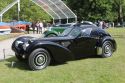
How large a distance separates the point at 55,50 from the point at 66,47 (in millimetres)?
599

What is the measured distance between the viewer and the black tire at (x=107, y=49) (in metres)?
12.8

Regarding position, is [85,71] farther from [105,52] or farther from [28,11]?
[28,11]

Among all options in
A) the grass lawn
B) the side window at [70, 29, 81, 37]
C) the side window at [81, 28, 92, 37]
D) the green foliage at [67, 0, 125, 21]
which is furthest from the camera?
the green foliage at [67, 0, 125, 21]

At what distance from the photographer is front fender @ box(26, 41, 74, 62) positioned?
10.6 meters

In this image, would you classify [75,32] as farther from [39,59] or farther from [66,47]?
[39,59]

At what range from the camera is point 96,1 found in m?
77.4

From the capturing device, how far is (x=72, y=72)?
10.1 m

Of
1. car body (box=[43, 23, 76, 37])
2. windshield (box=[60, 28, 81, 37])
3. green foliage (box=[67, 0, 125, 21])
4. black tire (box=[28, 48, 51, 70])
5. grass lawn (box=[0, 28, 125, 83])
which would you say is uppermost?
green foliage (box=[67, 0, 125, 21])

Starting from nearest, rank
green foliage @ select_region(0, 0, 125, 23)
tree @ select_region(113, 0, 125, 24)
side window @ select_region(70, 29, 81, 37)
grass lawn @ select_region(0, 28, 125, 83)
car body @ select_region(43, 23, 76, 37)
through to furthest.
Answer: grass lawn @ select_region(0, 28, 125, 83), side window @ select_region(70, 29, 81, 37), car body @ select_region(43, 23, 76, 37), green foliage @ select_region(0, 0, 125, 23), tree @ select_region(113, 0, 125, 24)

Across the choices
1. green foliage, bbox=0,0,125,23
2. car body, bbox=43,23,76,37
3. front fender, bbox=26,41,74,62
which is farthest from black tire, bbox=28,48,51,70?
green foliage, bbox=0,0,125,23

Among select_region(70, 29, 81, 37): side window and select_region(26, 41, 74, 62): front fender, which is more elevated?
select_region(70, 29, 81, 37): side window

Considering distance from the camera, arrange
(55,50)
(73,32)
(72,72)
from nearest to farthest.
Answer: (72,72) → (55,50) → (73,32)

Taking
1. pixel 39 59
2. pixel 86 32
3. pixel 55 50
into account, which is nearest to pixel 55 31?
pixel 86 32

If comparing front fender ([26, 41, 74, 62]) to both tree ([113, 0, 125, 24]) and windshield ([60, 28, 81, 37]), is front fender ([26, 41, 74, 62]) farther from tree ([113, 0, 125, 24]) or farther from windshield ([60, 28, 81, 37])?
tree ([113, 0, 125, 24])
